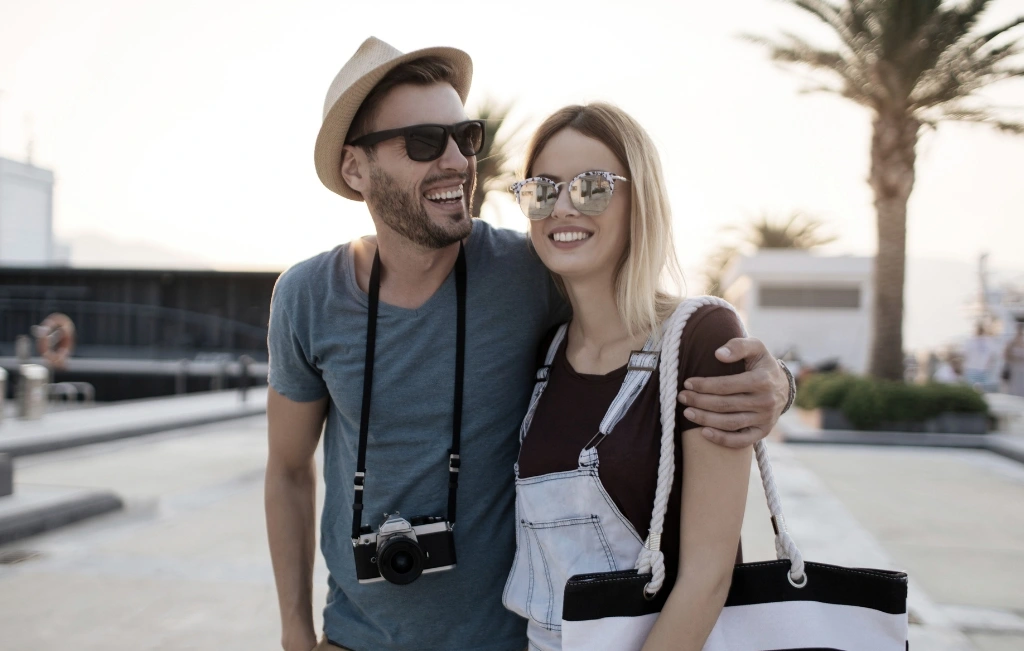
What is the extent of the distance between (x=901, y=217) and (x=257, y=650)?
12.8 metres

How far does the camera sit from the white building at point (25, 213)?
38.1 meters

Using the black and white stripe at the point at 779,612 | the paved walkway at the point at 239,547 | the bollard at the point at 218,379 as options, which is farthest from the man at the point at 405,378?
the bollard at the point at 218,379

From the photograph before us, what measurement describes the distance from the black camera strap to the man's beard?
0.11m

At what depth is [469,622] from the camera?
199 centimetres

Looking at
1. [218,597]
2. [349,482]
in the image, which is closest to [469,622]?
[349,482]

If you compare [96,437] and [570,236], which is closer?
[570,236]

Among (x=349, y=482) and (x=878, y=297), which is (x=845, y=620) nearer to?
(x=349, y=482)

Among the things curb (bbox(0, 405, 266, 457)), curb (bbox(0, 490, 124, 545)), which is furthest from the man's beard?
curb (bbox(0, 405, 266, 457))

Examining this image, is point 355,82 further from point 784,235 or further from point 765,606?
point 784,235

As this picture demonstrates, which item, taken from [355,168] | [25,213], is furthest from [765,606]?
[25,213]

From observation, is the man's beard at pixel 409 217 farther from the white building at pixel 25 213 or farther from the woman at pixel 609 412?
the white building at pixel 25 213

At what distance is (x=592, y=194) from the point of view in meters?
1.84

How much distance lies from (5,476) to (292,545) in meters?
5.36

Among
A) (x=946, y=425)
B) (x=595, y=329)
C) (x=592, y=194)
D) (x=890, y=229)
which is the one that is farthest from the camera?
(x=890, y=229)
